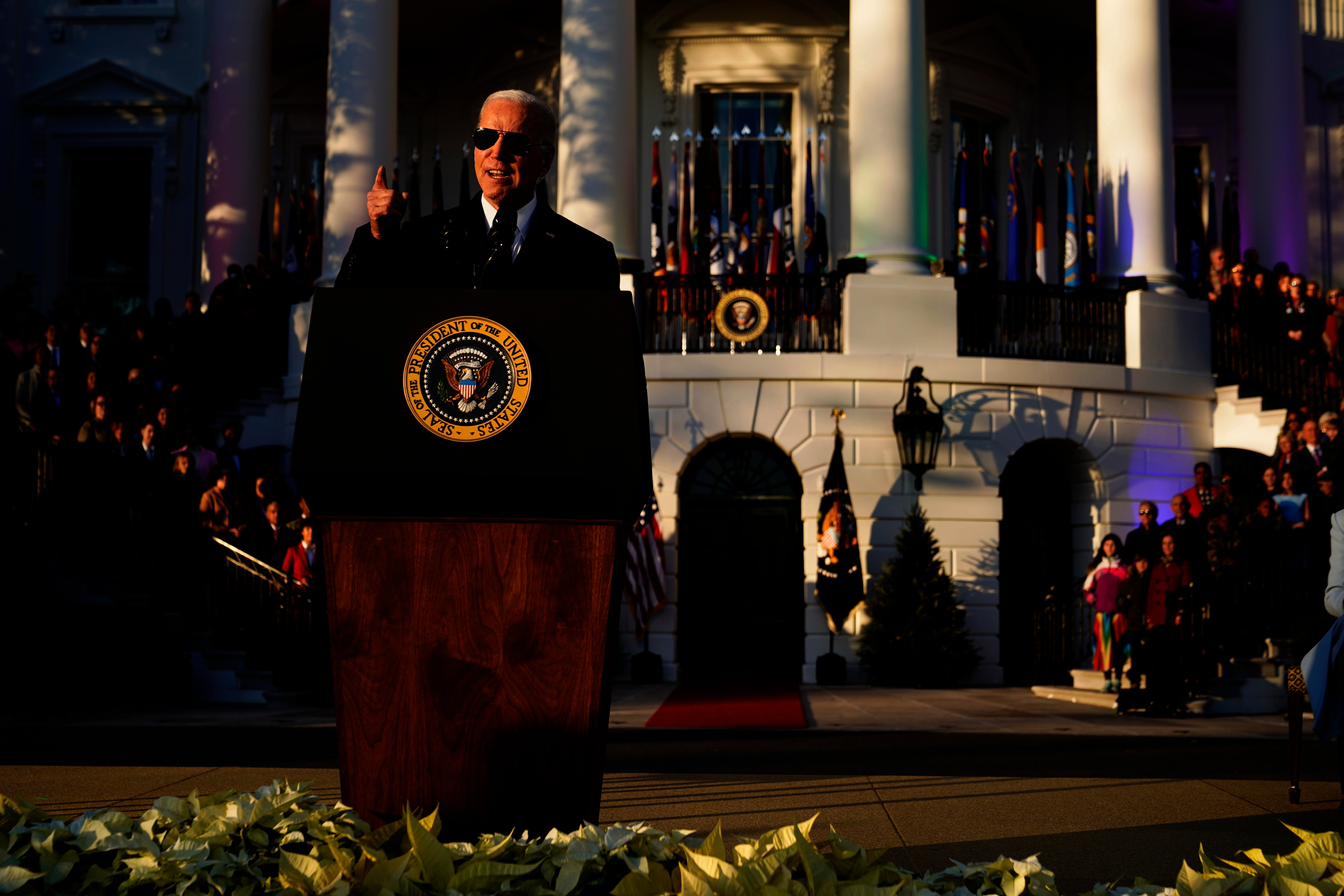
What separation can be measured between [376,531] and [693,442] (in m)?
16.1

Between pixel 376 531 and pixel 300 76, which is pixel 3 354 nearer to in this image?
pixel 300 76

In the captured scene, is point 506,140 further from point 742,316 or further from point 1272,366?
point 1272,366

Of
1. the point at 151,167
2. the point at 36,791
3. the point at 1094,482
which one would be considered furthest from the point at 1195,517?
the point at 151,167

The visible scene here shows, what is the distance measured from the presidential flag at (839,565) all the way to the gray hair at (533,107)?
1499 centimetres

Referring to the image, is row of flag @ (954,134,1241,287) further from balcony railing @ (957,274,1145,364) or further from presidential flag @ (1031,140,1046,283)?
balcony railing @ (957,274,1145,364)

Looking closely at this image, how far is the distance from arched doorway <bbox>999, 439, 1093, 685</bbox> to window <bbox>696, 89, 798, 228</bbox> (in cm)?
614

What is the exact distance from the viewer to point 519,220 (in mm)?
3652

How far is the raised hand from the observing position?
353 centimetres

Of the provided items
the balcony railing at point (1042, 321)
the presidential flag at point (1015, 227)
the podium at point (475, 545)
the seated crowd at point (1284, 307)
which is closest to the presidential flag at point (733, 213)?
the balcony railing at point (1042, 321)

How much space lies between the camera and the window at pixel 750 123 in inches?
920

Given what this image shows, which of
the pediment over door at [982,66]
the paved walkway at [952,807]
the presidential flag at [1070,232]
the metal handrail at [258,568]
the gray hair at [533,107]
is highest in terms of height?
the pediment over door at [982,66]

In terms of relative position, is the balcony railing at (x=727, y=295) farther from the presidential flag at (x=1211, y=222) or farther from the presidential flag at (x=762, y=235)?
the presidential flag at (x=1211, y=222)

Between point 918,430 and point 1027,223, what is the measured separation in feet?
16.9

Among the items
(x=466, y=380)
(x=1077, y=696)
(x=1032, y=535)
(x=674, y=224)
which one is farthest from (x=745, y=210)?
(x=466, y=380)
